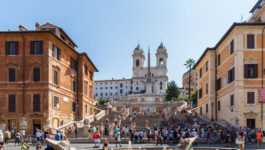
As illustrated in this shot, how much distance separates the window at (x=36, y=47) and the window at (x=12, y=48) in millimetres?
1741

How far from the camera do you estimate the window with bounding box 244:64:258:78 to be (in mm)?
31750

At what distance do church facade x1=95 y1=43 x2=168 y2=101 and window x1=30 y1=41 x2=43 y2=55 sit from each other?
103 m

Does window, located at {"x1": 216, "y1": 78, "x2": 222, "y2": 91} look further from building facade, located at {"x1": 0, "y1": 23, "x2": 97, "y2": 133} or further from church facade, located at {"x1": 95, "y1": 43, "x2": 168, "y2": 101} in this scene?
church facade, located at {"x1": 95, "y1": 43, "x2": 168, "y2": 101}

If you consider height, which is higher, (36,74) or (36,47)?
(36,47)

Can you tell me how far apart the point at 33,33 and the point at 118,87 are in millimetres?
122159

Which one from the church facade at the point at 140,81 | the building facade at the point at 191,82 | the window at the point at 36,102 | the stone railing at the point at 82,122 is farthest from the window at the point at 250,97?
the church facade at the point at 140,81

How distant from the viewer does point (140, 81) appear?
144 m

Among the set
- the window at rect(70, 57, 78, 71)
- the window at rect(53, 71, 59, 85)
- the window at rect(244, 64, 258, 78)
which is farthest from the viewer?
the window at rect(70, 57, 78, 71)

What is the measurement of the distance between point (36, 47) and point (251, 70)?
23634mm

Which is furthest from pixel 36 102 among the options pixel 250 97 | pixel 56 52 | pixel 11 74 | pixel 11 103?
pixel 250 97

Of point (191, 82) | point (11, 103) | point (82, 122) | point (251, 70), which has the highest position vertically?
point (191, 82)

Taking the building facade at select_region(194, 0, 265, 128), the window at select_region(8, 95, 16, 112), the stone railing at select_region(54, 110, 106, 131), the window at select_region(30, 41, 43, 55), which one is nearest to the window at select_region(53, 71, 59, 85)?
the window at select_region(30, 41, 43, 55)

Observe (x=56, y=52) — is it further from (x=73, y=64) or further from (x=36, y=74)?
(x=73, y=64)

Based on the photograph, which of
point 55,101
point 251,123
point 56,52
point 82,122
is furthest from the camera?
point 82,122
